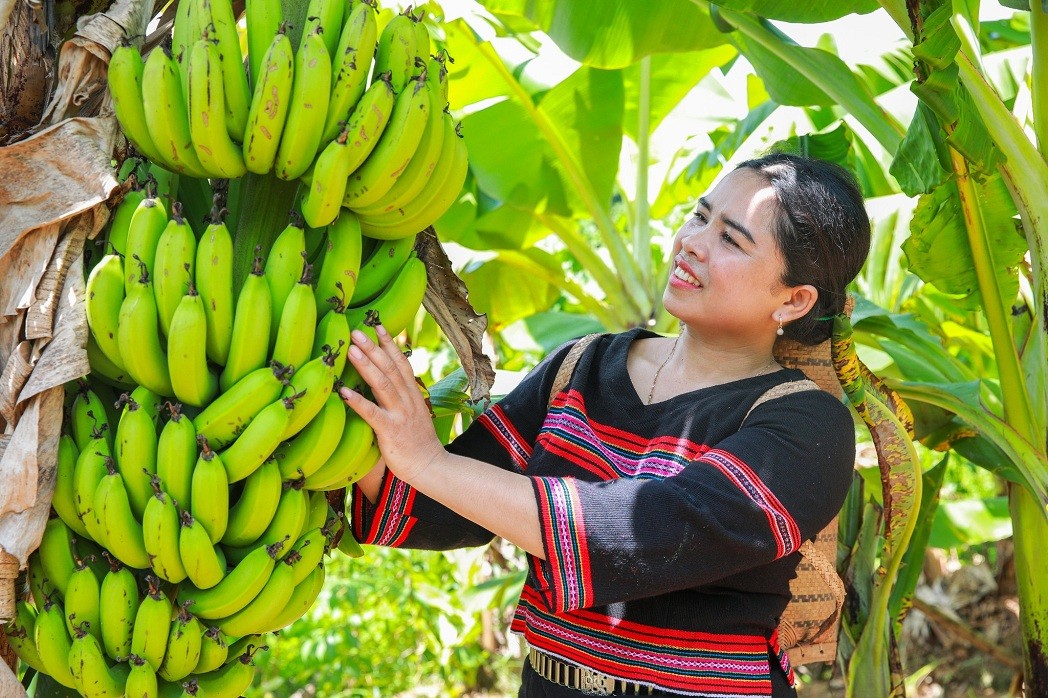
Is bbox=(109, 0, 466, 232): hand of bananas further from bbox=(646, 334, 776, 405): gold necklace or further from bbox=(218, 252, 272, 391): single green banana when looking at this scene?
bbox=(646, 334, 776, 405): gold necklace

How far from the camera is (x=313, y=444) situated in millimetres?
1112

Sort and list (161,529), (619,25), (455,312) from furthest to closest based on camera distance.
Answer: (619,25) → (455,312) → (161,529)

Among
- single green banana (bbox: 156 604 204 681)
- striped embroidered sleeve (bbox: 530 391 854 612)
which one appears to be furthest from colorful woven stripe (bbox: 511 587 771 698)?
single green banana (bbox: 156 604 204 681)

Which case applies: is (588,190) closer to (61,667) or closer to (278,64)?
(278,64)

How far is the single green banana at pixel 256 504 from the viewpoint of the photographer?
1.08 metres

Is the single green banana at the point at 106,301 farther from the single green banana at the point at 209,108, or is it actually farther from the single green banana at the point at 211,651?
the single green banana at the point at 211,651

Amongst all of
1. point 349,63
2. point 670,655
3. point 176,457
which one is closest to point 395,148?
point 349,63

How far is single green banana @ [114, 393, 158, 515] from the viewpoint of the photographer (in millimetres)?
1043

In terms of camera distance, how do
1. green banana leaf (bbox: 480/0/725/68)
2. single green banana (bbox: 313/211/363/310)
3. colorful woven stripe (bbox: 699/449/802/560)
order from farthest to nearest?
green banana leaf (bbox: 480/0/725/68) < colorful woven stripe (bbox: 699/449/802/560) < single green banana (bbox: 313/211/363/310)

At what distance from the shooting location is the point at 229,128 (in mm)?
1080

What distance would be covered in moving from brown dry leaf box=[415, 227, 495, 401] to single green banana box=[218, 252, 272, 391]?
278 mm

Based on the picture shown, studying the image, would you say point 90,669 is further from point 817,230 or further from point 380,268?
point 817,230

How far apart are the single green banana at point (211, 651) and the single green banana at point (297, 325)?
32cm

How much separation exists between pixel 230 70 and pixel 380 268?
11.7 inches
